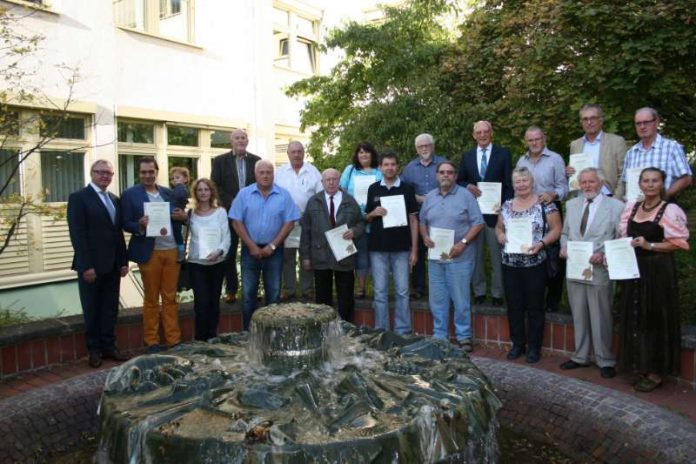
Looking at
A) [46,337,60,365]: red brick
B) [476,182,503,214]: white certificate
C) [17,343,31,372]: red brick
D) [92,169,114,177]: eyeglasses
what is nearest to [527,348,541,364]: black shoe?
[476,182,503,214]: white certificate

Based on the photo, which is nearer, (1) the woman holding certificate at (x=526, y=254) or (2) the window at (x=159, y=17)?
(1) the woman holding certificate at (x=526, y=254)

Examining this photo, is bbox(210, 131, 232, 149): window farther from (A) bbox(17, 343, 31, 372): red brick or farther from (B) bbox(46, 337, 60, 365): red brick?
(A) bbox(17, 343, 31, 372): red brick

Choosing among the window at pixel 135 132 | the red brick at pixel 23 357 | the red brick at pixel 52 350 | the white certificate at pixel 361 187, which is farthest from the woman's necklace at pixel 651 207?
the window at pixel 135 132

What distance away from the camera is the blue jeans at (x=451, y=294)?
5969 millimetres

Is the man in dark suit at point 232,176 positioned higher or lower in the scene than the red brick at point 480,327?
higher

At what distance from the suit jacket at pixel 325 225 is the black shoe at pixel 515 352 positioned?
1.72 meters

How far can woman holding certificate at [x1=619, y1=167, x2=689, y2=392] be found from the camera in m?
4.66

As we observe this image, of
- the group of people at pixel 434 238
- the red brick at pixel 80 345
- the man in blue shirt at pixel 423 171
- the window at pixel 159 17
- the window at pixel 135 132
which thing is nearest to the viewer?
the group of people at pixel 434 238

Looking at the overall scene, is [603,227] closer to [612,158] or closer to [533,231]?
[533,231]

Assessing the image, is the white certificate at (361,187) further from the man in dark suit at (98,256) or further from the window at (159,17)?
the window at (159,17)

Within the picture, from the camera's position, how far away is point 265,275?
6.46 metres

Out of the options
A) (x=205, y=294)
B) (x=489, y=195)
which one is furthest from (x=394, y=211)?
(x=205, y=294)

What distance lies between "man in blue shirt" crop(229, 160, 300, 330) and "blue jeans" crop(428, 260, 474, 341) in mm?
1551

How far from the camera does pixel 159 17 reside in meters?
13.3
